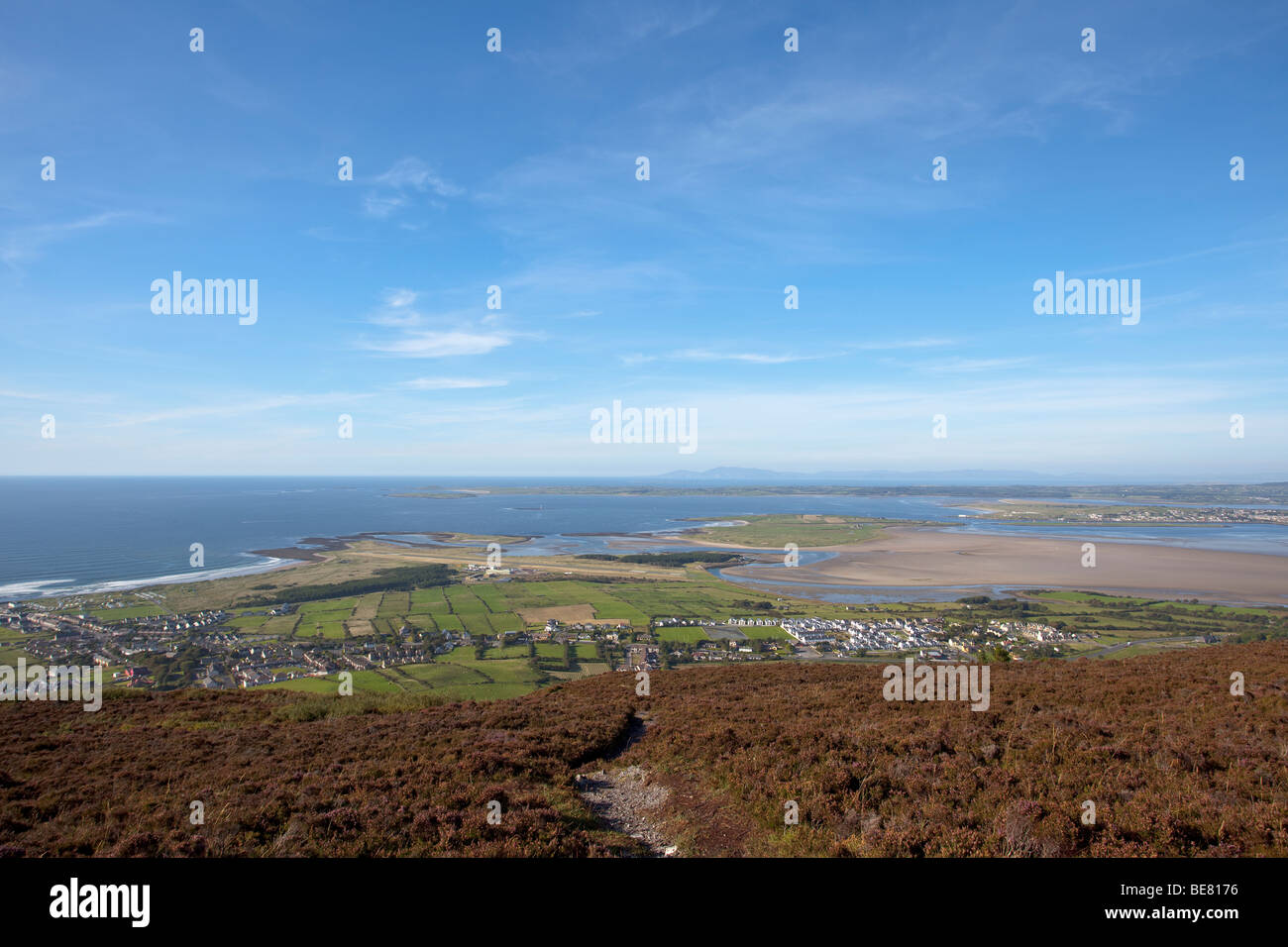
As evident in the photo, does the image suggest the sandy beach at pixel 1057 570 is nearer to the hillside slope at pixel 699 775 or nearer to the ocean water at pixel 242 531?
the ocean water at pixel 242 531

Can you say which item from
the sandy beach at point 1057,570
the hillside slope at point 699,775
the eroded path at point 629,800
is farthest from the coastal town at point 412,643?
the eroded path at point 629,800

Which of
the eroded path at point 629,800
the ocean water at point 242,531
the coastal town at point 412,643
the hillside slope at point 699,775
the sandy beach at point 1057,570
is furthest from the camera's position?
the ocean water at point 242,531

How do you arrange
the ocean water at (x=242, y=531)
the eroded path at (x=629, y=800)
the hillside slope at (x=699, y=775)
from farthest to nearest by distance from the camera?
the ocean water at (x=242, y=531)
the eroded path at (x=629, y=800)
the hillside slope at (x=699, y=775)

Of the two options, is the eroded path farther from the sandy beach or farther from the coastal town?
the sandy beach

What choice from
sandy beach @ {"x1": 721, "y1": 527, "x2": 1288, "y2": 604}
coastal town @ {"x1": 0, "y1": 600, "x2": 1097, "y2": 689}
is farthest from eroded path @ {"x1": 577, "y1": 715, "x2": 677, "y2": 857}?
sandy beach @ {"x1": 721, "y1": 527, "x2": 1288, "y2": 604}

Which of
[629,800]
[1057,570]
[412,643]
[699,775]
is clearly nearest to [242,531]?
[412,643]

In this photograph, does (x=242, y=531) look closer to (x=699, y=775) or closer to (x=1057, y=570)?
Answer: (x=699, y=775)
